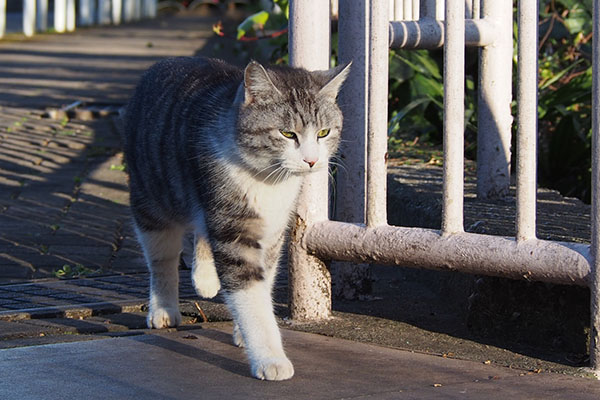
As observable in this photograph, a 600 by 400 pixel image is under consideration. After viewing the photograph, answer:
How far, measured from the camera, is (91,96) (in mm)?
9008

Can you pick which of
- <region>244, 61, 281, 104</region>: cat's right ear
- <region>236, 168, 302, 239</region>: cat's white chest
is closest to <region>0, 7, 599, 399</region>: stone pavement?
<region>236, 168, 302, 239</region>: cat's white chest

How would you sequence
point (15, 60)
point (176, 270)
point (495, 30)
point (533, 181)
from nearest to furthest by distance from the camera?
point (533, 181)
point (176, 270)
point (495, 30)
point (15, 60)

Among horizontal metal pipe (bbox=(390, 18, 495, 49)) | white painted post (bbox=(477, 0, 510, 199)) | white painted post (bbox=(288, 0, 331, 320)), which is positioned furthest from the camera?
white painted post (bbox=(477, 0, 510, 199))

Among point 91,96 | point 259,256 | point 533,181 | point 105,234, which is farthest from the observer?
point 91,96

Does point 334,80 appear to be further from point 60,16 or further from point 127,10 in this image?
point 127,10

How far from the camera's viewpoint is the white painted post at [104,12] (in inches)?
701

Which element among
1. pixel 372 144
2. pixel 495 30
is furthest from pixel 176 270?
pixel 495 30

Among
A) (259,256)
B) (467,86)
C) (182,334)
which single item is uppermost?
(467,86)

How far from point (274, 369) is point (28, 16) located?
12.7 metres

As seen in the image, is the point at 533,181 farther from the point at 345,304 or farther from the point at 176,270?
the point at 176,270

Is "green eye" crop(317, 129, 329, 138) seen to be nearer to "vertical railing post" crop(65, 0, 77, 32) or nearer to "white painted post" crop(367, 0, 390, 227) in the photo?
"white painted post" crop(367, 0, 390, 227)

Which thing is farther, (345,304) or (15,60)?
(15,60)

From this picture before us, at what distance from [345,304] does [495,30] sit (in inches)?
51.7

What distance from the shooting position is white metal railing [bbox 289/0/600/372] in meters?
2.74
